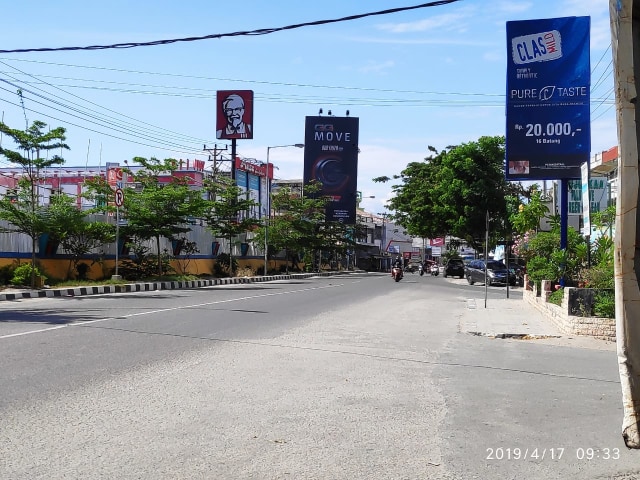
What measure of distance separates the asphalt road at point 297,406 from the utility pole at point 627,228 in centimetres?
54

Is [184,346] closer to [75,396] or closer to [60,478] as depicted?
[75,396]

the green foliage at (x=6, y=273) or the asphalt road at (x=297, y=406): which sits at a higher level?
the green foliage at (x=6, y=273)

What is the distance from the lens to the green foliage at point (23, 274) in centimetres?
2283

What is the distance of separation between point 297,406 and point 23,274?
19.1 m

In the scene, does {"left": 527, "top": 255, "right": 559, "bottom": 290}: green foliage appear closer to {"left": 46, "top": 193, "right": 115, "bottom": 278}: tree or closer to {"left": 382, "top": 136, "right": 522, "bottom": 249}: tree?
{"left": 46, "top": 193, "right": 115, "bottom": 278}: tree

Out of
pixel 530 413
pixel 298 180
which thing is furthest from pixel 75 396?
pixel 298 180

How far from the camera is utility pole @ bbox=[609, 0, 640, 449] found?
5023 mm

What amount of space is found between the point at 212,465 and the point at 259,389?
2.59m

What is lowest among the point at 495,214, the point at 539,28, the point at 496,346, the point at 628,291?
the point at 496,346

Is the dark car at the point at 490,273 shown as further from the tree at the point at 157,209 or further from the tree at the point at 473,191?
the tree at the point at 157,209

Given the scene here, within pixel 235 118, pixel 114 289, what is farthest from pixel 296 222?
pixel 114 289

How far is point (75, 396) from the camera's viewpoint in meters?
6.68

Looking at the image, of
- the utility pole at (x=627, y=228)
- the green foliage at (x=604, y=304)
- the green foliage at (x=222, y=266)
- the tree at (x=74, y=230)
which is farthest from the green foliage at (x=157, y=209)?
the utility pole at (x=627, y=228)

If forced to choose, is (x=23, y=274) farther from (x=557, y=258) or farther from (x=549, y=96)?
(x=549, y=96)
